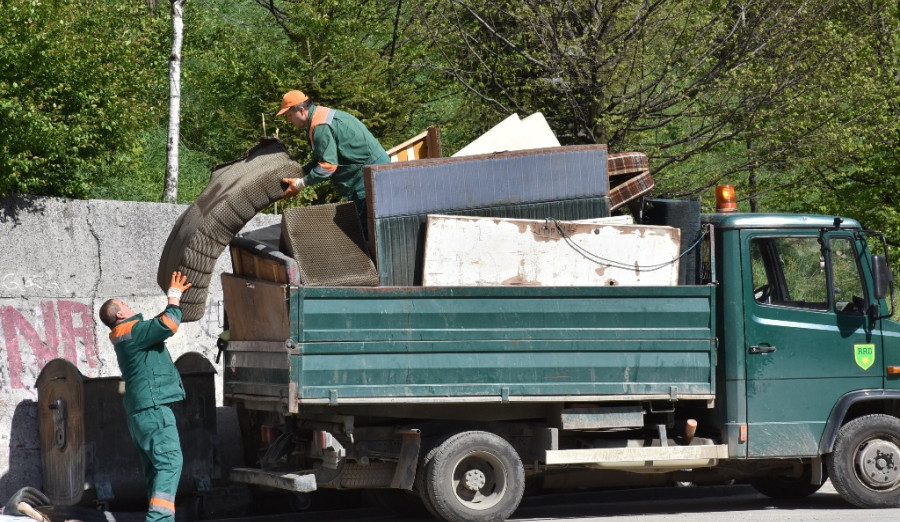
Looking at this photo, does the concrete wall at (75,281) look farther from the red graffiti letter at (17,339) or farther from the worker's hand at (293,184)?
the worker's hand at (293,184)

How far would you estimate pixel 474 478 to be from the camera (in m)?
7.54

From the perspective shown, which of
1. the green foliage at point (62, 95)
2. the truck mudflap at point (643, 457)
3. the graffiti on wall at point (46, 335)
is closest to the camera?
the truck mudflap at point (643, 457)

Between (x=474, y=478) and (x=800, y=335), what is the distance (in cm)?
264

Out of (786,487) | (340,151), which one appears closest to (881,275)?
(786,487)

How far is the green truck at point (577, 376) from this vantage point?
23.6ft

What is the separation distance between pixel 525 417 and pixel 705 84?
26.3ft

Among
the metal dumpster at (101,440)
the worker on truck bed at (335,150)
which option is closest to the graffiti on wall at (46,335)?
the metal dumpster at (101,440)

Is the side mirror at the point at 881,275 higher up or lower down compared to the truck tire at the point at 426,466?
higher up

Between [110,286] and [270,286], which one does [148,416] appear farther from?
[110,286]

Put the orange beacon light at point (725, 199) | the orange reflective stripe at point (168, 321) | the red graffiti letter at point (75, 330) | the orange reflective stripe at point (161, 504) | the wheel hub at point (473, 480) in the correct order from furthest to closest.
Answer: the red graffiti letter at point (75, 330) → the orange beacon light at point (725, 199) → the wheel hub at point (473, 480) → the orange reflective stripe at point (168, 321) → the orange reflective stripe at point (161, 504)

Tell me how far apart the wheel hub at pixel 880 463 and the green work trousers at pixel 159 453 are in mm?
5006

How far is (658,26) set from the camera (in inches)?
563

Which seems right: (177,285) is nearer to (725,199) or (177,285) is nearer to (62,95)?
(62,95)

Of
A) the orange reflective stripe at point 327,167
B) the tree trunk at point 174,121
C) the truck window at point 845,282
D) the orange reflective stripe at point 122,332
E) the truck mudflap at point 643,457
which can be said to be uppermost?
the tree trunk at point 174,121
